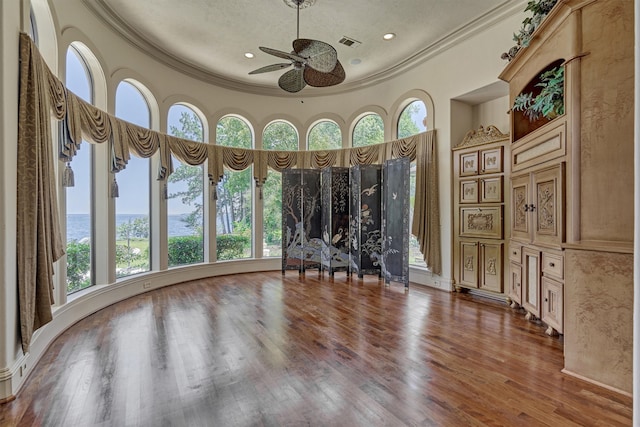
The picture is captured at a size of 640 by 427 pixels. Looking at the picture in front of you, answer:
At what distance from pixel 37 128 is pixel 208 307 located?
288cm

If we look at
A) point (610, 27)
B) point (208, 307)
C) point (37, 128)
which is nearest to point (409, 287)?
point (208, 307)

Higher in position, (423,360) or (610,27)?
(610,27)

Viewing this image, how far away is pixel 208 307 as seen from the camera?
4383mm

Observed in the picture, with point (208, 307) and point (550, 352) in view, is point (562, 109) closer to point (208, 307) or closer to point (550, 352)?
point (550, 352)

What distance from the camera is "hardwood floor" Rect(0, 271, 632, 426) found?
6.74 ft

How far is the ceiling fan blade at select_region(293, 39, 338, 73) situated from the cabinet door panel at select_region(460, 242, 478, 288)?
3534mm

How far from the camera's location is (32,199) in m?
2.50

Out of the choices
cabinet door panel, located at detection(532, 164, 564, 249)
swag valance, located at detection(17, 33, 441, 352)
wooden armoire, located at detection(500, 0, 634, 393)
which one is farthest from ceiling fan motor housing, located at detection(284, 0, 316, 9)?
cabinet door panel, located at detection(532, 164, 564, 249)

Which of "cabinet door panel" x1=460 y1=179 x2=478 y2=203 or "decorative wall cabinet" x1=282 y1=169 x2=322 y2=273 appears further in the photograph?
"decorative wall cabinet" x1=282 y1=169 x2=322 y2=273

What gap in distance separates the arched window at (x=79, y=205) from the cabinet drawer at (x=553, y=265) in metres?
5.67

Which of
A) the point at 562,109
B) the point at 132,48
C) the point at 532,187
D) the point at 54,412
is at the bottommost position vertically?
the point at 54,412

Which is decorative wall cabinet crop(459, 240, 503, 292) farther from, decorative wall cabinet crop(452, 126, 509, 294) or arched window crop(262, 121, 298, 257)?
arched window crop(262, 121, 298, 257)

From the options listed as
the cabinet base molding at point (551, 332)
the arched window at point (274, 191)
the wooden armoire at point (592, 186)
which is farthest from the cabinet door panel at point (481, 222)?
the arched window at point (274, 191)

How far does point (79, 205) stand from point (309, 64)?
143 inches
